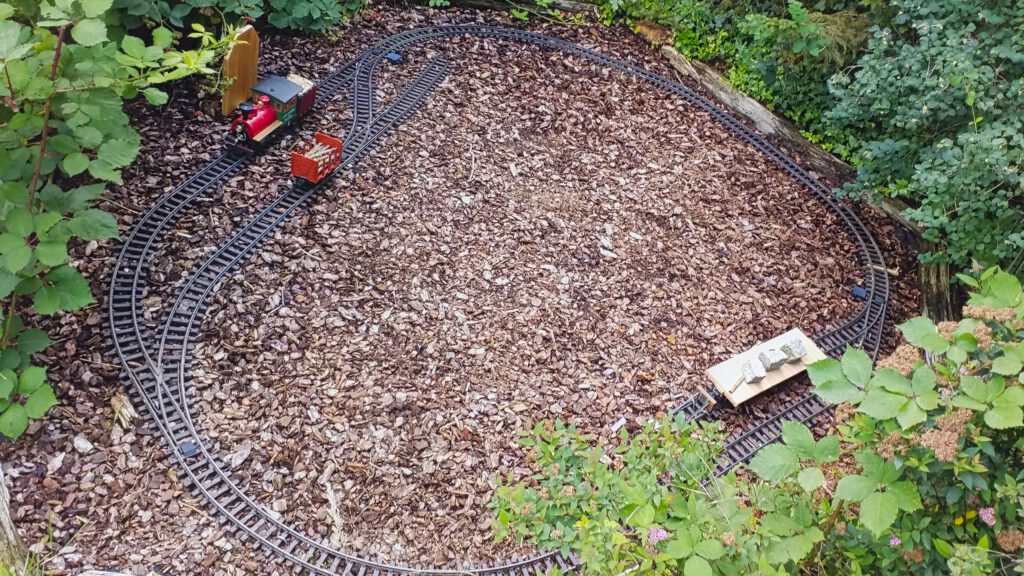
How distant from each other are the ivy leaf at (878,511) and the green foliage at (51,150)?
3.69m

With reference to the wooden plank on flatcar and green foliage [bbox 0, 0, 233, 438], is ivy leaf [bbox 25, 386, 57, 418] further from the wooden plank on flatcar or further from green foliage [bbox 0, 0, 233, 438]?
the wooden plank on flatcar

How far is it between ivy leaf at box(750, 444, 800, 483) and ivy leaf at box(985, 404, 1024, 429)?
0.68m

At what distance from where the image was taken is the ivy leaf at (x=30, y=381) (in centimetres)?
386

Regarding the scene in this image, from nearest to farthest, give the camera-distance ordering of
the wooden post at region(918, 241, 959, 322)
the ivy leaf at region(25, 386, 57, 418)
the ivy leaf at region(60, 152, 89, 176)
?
the ivy leaf at region(60, 152, 89, 176)
the ivy leaf at region(25, 386, 57, 418)
the wooden post at region(918, 241, 959, 322)

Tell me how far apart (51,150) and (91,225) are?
1.73ft

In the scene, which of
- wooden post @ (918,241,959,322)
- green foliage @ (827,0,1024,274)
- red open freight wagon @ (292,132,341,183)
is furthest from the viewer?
wooden post @ (918,241,959,322)

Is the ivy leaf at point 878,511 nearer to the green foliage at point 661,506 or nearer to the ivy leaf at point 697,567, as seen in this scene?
the green foliage at point 661,506

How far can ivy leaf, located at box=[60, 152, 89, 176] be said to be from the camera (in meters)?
3.70

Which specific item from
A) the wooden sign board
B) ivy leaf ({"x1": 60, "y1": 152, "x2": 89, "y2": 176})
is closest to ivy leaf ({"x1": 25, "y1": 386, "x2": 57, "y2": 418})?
ivy leaf ({"x1": 60, "y1": 152, "x2": 89, "y2": 176})

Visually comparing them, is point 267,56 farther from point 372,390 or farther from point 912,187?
point 912,187

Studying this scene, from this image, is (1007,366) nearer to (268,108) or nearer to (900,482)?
(900,482)

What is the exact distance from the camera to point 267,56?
6805 mm

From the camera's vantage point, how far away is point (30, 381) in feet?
12.7

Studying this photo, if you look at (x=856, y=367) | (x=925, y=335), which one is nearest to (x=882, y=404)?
(x=856, y=367)
